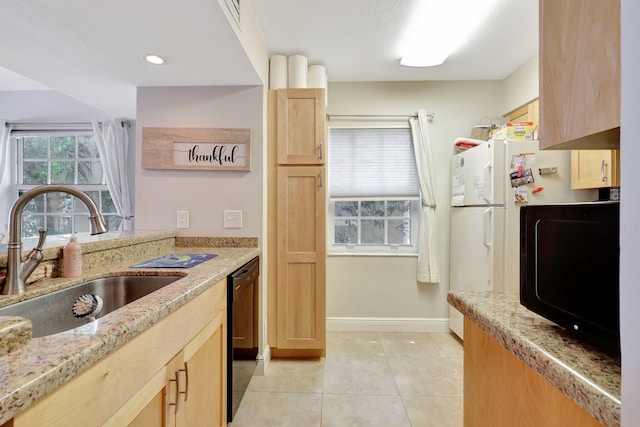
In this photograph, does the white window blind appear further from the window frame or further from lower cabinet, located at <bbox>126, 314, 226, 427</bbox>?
lower cabinet, located at <bbox>126, 314, 226, 427</bbox>

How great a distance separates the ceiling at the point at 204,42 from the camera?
1419 mm

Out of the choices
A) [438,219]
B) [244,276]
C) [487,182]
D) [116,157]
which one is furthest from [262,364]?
[116,157]

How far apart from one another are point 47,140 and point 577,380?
15.2 ft

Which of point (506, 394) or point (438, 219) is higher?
point (438, 219)

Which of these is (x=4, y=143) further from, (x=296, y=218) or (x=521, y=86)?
(x=521, y=86)

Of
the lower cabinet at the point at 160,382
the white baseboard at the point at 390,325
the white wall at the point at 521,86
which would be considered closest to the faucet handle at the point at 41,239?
the lower cabinet at the point at 160,382

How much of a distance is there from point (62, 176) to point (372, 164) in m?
3.39

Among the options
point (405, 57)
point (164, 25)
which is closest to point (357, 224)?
point (405, 57)

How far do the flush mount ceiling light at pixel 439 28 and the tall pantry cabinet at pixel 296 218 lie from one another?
0.76 meters

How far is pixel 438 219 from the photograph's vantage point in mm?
2988

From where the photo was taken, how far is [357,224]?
3.12m

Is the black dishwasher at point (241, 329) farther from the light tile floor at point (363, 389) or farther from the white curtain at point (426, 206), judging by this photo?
the white curtain at point (426, 206)

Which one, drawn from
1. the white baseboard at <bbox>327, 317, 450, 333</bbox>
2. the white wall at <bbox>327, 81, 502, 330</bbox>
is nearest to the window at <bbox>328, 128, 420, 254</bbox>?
the white wall at <bbox>327, 81, 502, 330</bbox>
